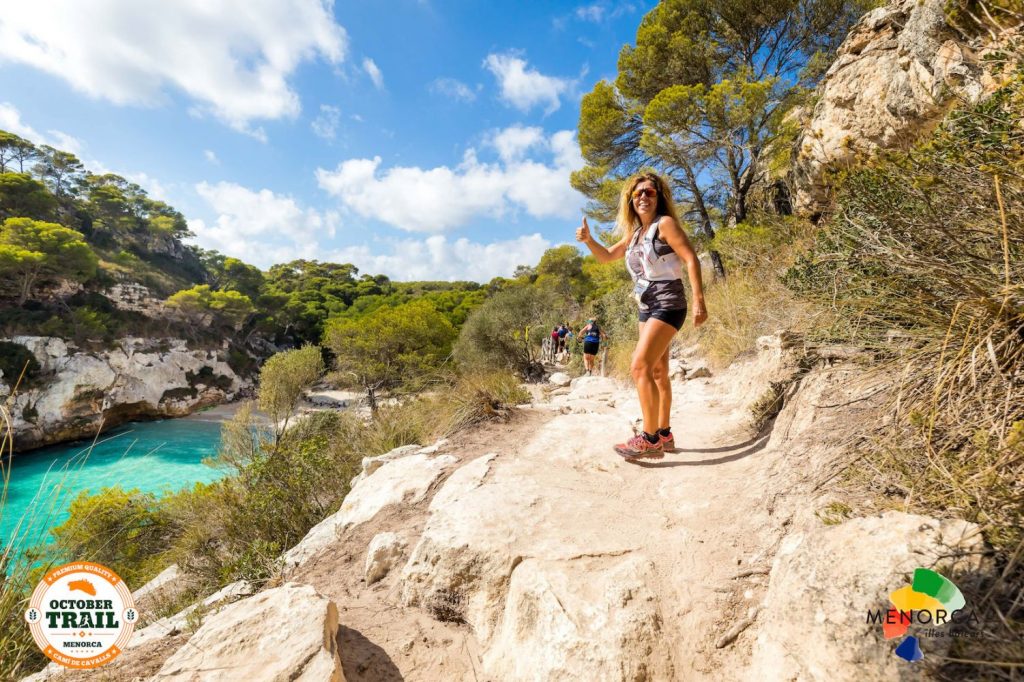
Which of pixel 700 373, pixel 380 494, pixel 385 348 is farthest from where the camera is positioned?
pixel 385 348

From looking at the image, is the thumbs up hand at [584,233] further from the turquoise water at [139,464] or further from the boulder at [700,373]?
the turquoise water at [139,464]

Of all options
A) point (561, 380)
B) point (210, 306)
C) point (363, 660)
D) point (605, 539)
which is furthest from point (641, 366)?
point (210, 306)

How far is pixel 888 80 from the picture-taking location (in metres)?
5.43

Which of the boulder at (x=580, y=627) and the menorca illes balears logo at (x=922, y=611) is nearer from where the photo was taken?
the menorca illes balears logo at (x=922, y=611)

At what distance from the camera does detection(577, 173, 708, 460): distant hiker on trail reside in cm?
240

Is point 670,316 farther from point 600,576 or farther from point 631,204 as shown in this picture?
point 600,576

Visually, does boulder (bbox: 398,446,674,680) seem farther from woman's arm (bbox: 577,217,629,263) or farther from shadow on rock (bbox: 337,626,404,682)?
woman's arm (bbox: 577,217,629,263)

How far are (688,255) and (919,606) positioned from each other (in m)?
1.78

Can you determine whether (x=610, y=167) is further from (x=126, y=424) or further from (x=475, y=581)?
(x=126, y=424)

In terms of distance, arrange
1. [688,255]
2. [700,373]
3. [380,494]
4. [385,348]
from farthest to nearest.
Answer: [385,348] → [700,373] → [380,494] → [688,255]

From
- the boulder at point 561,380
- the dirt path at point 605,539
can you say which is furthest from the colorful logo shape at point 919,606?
the boulder at point 561,380

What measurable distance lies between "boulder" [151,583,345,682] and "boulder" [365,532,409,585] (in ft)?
1.71

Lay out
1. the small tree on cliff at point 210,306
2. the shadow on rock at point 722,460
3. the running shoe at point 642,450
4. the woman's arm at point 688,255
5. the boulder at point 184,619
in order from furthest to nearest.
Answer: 1. the small tree on cliff at point 210,306
2. the running shoe at point 642,450
3. the shadow on rock at point 722,460
4. the woman's arm at point 688,255
5. the boulder at point 184,619

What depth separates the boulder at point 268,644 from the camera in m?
1.30
